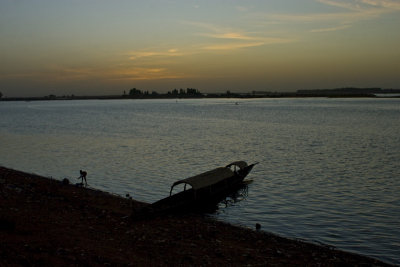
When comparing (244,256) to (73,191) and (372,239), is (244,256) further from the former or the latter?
(73,191)

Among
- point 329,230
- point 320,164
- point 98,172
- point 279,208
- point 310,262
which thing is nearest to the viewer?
point 310,262

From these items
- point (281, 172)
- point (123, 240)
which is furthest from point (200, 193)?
point (281, 172)

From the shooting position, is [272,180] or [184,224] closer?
[184,224]

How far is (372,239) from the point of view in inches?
593

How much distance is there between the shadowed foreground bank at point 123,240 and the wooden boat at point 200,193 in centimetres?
79

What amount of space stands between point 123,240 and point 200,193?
25.6ft

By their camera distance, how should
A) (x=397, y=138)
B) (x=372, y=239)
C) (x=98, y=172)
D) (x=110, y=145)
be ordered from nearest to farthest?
(x=372, y=239) < (x=98, y=172) < (x=110, y=145) < (x=397, y=138)

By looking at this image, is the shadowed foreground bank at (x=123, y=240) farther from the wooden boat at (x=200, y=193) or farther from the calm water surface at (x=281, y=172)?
the calm water surface at (x=281, y=172)

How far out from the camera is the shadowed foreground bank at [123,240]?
10.5 m

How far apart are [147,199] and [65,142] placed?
3210 centimetres

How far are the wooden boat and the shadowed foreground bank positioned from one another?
789mm

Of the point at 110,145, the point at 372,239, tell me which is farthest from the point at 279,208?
the point at 110,145

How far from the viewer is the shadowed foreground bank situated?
10469 millimetres

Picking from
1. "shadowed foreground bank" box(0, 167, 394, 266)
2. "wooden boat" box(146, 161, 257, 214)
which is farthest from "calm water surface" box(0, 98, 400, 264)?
"shadowed foreground bank" box(0, 167, 394, 266)
